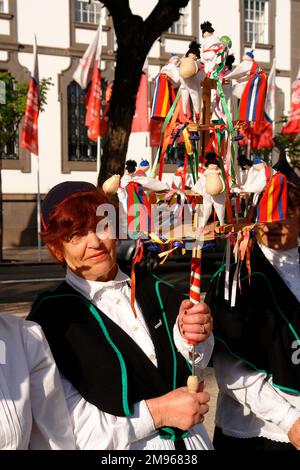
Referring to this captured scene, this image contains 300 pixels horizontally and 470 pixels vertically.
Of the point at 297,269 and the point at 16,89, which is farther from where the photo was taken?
the point at 16,89

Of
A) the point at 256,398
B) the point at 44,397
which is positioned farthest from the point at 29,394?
the point at 256,398

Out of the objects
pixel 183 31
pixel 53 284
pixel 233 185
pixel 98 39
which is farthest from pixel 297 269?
pixel 183 31

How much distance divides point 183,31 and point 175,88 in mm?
23971

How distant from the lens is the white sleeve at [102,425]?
2.04 meters

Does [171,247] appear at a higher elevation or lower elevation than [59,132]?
lower

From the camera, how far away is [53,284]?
1305 cm

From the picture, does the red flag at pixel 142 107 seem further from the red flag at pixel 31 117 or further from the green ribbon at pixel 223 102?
the green ribbon at pixel 223 102

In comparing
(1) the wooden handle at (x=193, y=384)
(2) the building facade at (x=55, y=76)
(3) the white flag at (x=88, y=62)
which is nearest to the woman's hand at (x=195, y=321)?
(1) the wooden handle at (x=193, y=384)

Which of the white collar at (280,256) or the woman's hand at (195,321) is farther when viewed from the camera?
the white collar at (280,256)

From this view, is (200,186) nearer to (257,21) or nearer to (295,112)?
(295,112)

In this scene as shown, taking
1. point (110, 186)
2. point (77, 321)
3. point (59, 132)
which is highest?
point (59, 132)

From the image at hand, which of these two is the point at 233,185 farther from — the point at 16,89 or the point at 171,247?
the point at 16,89

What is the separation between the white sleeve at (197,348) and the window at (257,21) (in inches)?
1007
